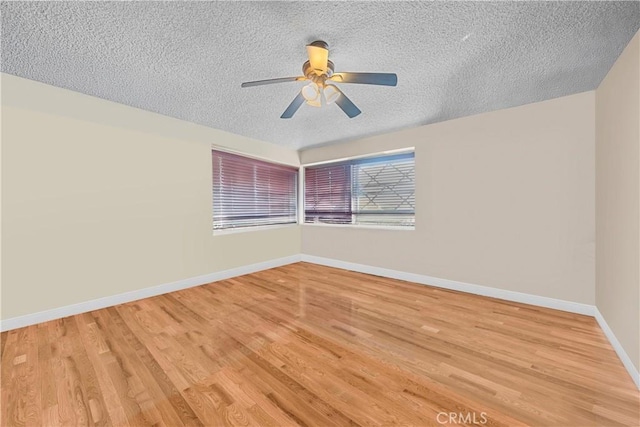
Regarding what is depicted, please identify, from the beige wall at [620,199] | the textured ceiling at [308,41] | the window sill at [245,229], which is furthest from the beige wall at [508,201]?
the window sill at [245,229]

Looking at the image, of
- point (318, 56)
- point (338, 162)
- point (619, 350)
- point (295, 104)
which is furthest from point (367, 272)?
point (318, 56)

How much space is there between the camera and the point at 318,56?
5.47 ft

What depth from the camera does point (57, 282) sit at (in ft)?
7.91

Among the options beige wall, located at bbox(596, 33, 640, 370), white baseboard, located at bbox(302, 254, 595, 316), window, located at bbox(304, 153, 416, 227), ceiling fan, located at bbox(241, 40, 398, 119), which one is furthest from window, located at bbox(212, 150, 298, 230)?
beige wall, located at bbox(596, 33, 640, 370)

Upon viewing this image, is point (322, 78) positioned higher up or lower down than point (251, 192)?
higher up

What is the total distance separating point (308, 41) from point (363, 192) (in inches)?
110

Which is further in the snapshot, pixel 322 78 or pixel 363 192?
pixel 363 192

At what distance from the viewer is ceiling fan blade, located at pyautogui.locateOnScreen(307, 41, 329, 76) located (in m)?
1.63

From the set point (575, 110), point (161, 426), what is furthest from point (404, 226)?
point (161, 426)

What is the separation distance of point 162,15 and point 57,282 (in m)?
2.66

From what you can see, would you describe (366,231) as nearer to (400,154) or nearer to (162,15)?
(400,154)

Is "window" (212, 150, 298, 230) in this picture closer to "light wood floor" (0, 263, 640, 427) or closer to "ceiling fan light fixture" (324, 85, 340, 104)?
"light wood floor" (0, 263, 640, 427)

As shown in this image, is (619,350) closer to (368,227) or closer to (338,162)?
(368,227)

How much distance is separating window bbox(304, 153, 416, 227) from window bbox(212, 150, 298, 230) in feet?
1.40
